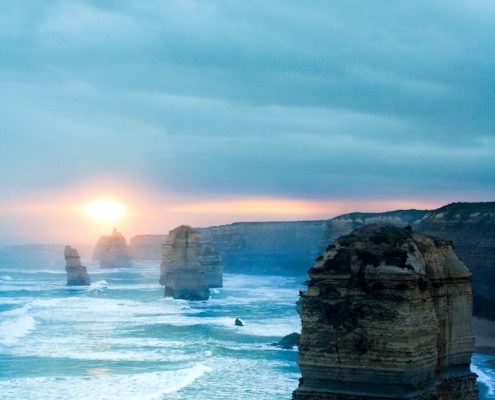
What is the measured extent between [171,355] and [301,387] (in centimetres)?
3318

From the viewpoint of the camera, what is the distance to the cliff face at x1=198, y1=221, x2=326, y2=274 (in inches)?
7470

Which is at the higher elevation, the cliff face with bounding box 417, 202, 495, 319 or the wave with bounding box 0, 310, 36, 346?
the cliff face with bounding box 417, 202, 495, 319

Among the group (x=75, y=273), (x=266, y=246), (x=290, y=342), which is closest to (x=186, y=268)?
(x=75, y=273)

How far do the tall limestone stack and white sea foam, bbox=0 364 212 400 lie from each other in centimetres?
2041

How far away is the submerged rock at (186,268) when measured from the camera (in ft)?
303

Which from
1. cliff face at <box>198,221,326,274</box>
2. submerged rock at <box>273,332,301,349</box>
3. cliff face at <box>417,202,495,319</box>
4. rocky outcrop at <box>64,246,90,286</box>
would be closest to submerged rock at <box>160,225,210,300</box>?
cliff face at <box>417,202,495,319</box>

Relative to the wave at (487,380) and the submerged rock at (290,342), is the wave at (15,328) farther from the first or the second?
the wave at (487,380)

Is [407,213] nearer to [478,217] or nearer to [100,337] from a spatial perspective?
[478,217]

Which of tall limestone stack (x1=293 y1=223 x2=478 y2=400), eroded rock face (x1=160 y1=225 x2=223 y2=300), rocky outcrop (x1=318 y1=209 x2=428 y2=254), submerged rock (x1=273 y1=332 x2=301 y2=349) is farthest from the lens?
rocky outcrop (x1=318 y1=209 x2=428 y2=254)

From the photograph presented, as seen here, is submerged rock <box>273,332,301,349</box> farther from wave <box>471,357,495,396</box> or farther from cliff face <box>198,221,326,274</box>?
cliff face <box>198,221,326,274</box>

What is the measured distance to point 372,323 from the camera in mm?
15555

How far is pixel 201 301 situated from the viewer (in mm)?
92625

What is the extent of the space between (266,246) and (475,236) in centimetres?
12541

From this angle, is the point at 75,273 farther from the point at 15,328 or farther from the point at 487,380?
the point at 487,380
